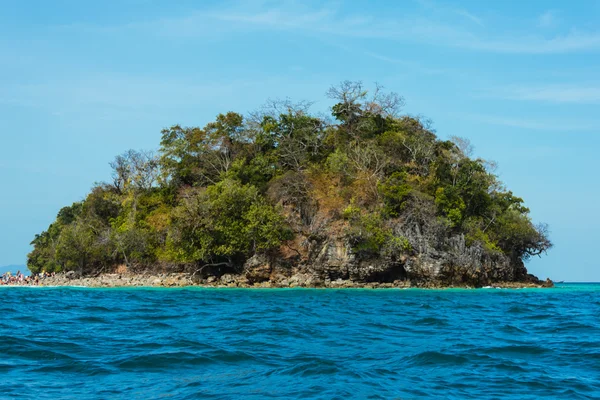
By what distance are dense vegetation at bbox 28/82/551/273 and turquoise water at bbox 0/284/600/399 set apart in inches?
868

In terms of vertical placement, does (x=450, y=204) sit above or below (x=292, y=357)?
above

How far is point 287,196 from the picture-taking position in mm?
41188

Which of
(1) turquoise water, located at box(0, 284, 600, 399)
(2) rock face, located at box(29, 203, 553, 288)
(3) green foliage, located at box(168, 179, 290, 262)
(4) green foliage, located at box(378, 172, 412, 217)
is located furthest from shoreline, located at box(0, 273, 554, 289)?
(1) turquoise water, located at box(0, 284, 600, 399)

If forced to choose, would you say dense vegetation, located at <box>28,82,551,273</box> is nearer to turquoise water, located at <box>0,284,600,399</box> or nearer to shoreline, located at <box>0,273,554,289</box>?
shoreline, located at <box>0,273,554,289</box>

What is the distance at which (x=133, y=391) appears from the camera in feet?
25.3

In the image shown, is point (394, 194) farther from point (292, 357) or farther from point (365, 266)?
point (292, 357)

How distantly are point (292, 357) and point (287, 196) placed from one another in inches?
1230

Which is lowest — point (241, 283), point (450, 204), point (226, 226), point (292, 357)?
point (241, 283)

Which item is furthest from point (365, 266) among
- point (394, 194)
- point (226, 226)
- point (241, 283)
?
point (226, 226)

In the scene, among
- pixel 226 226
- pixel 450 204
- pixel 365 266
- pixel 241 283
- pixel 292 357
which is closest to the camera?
pixel 292 357

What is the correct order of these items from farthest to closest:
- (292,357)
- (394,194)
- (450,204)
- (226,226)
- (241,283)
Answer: (450,204) < (226,226) < (394,194) < (241,283) < (292,357)

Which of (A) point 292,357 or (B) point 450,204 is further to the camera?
(B) point 450,204

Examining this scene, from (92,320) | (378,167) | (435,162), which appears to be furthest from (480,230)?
(92,320)

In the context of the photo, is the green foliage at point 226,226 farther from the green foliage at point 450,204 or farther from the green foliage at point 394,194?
the green foliage at point 450,204
